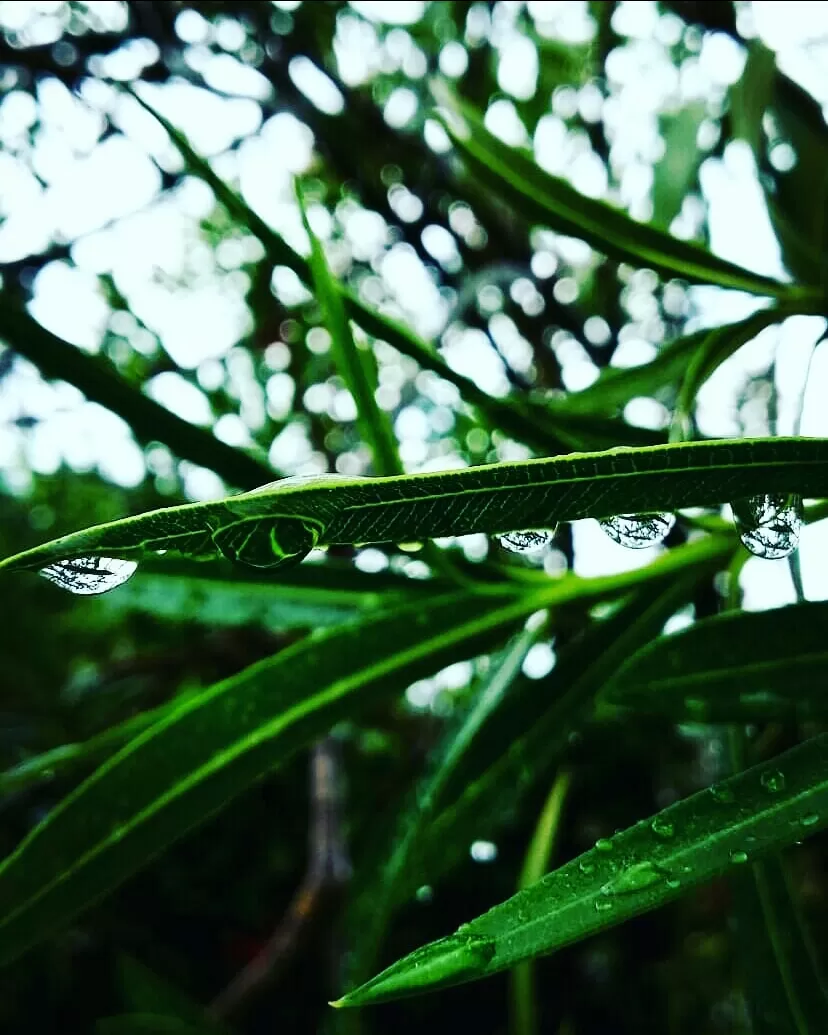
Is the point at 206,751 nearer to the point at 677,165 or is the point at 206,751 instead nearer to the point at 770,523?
the point at 770,523

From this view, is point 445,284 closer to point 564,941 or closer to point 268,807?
point 268,807

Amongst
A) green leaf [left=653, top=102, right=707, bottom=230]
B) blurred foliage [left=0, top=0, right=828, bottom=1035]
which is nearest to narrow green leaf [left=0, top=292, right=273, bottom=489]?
A: blurred foliage [left=0, top=0, right=828, bottom=1035]

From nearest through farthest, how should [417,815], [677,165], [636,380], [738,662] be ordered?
[738,662] → [417,815] → [636,380] → [677,165]

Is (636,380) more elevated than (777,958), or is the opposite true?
(636,380)

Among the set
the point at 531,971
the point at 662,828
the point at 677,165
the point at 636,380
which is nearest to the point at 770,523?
the point at 662,828

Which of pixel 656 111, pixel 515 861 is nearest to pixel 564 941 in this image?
pixel 515 861

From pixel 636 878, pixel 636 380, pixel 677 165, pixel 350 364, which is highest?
pixel 677 165

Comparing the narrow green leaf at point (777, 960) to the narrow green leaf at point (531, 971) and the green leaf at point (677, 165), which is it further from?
the green leaf at point (677, 165)

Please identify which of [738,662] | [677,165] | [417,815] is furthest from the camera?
[677,165]

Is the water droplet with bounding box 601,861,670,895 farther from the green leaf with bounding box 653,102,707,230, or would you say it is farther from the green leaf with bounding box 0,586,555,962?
the green leaf with bounding box 653,102,707,230
